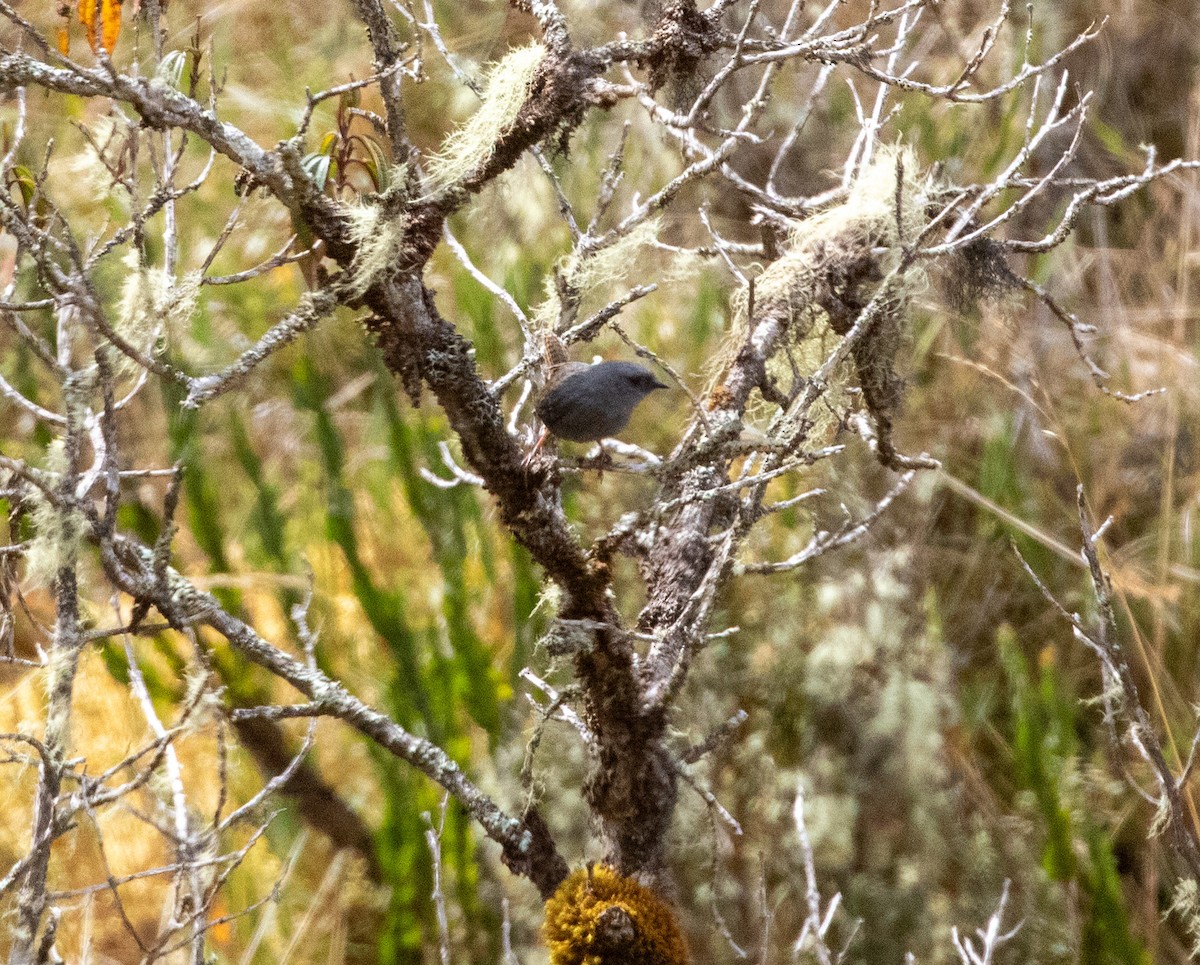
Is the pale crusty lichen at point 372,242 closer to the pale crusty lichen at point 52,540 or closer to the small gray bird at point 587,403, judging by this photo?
the small gray bird at point 587,403

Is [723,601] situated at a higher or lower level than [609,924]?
higher

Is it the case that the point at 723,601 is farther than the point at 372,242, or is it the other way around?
the point at 723,601

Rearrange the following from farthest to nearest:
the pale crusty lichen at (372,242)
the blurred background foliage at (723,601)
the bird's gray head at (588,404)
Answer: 1. the blurred background foliage at (723,601)
2. the bird's gray head at (588,404)
3. the pale crusty lichen at (372,242)

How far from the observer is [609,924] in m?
0.98

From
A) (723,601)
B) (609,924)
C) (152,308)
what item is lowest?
(609,924)

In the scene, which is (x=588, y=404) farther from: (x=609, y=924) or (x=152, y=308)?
(x=609, y=924)

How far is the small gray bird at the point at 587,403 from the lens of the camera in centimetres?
96

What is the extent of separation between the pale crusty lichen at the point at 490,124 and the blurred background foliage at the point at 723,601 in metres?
1.19

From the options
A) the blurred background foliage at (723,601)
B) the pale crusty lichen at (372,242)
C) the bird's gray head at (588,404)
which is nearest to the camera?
the pale crusty lichen at (372,242)

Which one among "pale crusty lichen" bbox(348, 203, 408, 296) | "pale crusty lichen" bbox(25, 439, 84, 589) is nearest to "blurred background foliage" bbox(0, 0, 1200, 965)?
"pale crusty lichen" bbox(25, 439, 84, 589)

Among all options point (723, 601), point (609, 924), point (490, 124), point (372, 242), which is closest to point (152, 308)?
point (372, 242)

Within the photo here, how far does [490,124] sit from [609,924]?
72 cm

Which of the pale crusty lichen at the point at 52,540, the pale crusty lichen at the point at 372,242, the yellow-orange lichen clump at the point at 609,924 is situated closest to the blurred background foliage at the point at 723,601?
the yellow-orange lichen clump at the point at 609,924

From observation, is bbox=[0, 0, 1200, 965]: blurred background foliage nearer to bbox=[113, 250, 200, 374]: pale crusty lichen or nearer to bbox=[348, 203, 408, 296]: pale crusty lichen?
bbox=[113, 250, 200, 374]: pale crusty lichen
